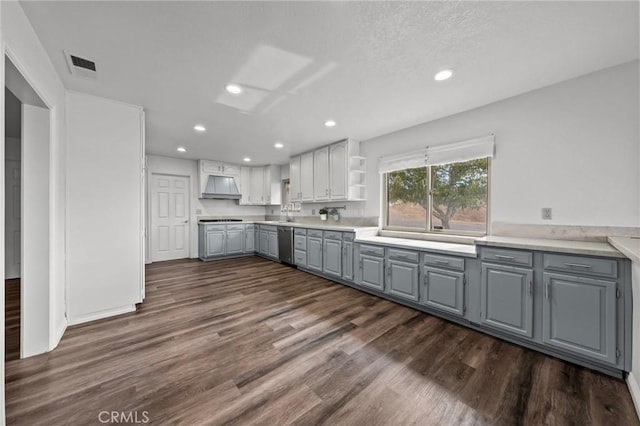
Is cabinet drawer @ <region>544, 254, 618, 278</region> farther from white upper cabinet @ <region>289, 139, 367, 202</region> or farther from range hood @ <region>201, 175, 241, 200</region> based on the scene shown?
range hood @ <region>201, 175, 241, 200</region>

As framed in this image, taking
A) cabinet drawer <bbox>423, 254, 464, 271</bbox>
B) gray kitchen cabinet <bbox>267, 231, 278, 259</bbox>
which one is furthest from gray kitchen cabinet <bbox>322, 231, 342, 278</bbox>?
gray kitchen cabinet <bbox>267, 231, 278, 259</bbox>

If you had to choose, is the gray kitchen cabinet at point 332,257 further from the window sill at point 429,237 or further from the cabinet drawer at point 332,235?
the window sill at point 429,237

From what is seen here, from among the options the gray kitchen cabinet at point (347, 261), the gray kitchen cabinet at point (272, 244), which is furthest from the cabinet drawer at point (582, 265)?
the gray kitchen cabinet at point (272, 244)

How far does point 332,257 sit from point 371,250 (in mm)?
837

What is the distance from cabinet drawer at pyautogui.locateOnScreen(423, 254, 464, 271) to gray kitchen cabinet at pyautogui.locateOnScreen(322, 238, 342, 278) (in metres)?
1.43

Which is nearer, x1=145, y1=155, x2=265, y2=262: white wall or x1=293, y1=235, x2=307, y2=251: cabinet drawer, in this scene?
x1=293, y1=235, x2=307, y2=251: cabinet drawer

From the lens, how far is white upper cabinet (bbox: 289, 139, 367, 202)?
421 centimetres

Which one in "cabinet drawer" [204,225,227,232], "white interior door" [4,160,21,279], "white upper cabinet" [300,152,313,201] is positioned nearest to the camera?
"white interior door" [4,160,21,279]

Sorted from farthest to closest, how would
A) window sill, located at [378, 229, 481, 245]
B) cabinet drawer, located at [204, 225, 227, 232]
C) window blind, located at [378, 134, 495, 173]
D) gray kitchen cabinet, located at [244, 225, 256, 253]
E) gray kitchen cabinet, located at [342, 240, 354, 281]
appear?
gray kitchen cabinet, located at [244, 225, 256, 253]
cabinet drawer, located at [204, 225, 227, 232]
gray kitchen cabinet, located at [342, 240, 354, 281]
window sill, located at [378, 229, 481, 245]
window blind, located at [378, 134, 495, 173]

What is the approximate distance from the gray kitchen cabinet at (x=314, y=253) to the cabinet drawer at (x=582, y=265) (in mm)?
2965

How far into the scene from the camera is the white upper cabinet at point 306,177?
495cm

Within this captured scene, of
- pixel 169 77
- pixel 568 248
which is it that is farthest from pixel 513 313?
pixel 169 77

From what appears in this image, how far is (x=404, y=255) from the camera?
119 inches

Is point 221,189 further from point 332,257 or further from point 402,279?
point 402,279
